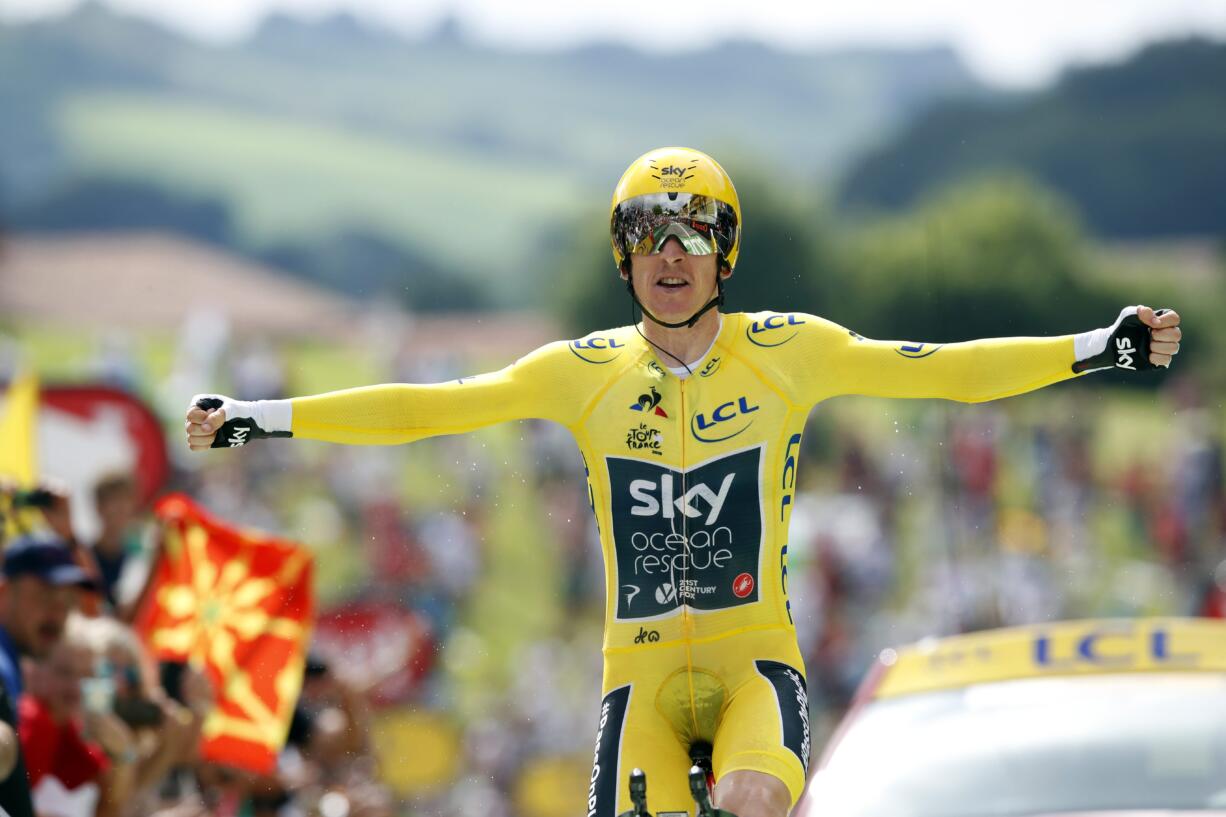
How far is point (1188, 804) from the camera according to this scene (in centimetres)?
441

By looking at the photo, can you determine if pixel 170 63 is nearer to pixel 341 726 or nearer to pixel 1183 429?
pixel 1183 429

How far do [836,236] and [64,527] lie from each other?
6038 centimetres

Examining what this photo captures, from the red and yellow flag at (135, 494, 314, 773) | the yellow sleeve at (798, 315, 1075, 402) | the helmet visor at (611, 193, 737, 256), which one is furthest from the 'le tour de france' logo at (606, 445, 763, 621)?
the red and yellow flag at (135, 494, 314, 773)

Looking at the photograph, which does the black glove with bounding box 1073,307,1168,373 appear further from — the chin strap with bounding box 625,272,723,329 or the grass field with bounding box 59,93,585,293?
the grass field with bounding box 59,93,585,293

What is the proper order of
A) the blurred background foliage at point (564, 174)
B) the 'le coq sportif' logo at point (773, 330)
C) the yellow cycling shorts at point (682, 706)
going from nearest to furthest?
the yellow cycling shorts at point (682, 706), the 'le coq sportif' logo at point (773, 330), the blurred background foliage at point (564, 174)

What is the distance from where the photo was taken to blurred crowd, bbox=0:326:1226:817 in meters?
6.47

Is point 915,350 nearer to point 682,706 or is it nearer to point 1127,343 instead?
point 1127,343

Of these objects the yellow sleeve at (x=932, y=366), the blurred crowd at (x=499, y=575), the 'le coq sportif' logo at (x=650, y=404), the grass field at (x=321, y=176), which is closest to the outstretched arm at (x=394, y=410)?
the 'le coq sportif' logo at (x=650, y=404)

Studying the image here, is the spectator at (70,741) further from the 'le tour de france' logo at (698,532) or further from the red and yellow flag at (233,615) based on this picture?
the 'le tour de france' logo at (698,532)

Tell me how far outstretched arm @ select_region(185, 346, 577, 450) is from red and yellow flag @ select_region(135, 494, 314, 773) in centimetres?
231

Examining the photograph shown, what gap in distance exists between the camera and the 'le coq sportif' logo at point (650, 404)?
5.21m

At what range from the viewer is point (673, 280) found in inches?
205

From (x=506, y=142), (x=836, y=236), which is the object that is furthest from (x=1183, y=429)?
A: (x=506, y=142)

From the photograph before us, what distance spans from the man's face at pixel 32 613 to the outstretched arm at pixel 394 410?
1.50 meters
